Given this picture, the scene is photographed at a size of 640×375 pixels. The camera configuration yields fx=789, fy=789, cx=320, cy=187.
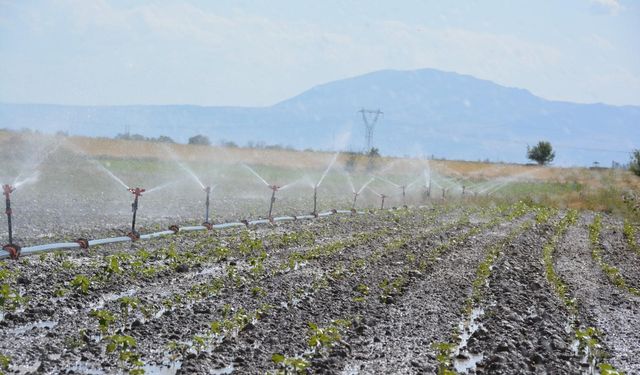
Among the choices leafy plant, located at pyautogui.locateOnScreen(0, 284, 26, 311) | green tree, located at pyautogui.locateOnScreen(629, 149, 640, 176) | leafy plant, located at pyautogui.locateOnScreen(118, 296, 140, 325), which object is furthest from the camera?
green tree, located at pyautogui.locateOnScreen(629, 149, 640, 176)

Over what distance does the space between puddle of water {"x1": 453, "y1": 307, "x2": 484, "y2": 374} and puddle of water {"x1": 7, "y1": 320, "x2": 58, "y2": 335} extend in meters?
4.69

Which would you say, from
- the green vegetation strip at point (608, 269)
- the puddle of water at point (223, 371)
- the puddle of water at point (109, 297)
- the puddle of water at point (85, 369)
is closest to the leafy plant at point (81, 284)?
the puddle of water at point (109, 297)

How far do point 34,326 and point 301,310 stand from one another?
11.4ft

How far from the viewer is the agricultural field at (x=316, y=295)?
27.9 ft

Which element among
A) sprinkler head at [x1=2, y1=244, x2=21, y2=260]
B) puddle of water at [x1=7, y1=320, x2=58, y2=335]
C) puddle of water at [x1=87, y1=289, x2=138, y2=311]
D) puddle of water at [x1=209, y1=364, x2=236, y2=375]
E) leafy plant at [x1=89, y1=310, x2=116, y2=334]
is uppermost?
sprinkler head at [x1=2, y1=244, x2=21, y2=260]

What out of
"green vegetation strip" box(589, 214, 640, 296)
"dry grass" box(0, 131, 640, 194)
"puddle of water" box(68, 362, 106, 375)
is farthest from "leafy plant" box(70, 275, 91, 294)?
"dry grass" box(0, 131, 640, 194)

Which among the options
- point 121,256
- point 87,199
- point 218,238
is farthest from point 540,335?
point 87,199

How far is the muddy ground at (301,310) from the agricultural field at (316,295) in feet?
0.11

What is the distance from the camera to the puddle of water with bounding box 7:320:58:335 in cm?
884

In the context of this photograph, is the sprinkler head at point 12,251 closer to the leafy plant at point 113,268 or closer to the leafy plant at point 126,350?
the leafy plant at point 113,268

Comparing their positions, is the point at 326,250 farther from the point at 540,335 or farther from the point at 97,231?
the point at 540,335

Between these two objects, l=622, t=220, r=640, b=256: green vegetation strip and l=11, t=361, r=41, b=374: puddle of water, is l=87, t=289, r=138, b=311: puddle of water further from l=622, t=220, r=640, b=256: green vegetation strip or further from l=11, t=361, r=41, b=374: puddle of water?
l=622, t=220, r=640, b=256: green vegetation strip

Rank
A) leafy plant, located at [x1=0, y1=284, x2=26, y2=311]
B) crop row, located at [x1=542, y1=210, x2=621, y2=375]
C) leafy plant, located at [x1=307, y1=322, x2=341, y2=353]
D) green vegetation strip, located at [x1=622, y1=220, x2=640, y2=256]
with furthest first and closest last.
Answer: green vegetation strip, located at [x1=622, y1=220, x2=640, y2=256], leafy plant, located at [x1=0, y1=284, x2=26, y2=311], crop row, located at [x1=542, y1=210, x2=621, y2=375], leafy plant, located at [x1=307, y1=322, x2=341, y2=353]

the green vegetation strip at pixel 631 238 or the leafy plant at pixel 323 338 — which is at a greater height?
the leafy plant at pixel 323 338
